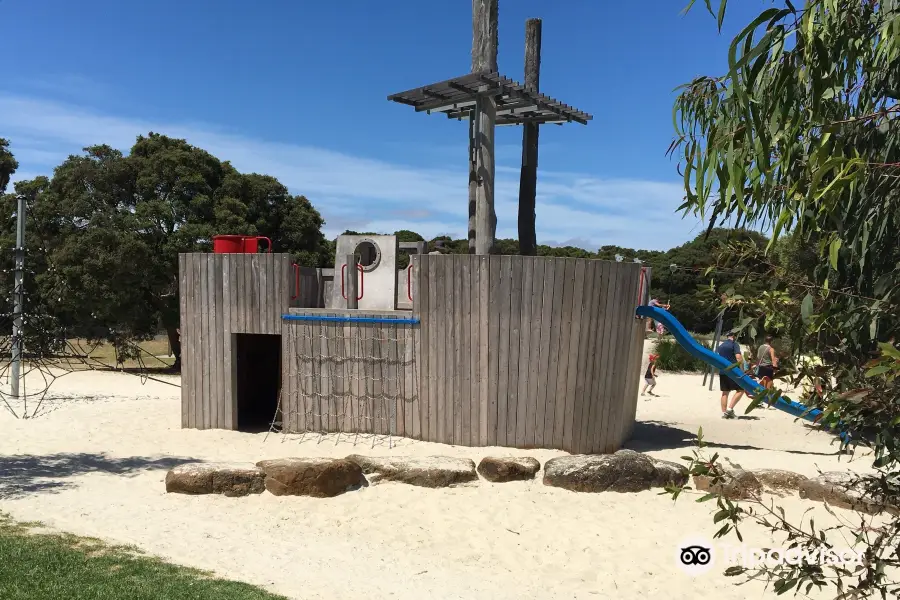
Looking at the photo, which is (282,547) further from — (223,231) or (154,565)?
(223,231)

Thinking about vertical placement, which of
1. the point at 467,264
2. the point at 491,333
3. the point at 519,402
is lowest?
the point at 519,402

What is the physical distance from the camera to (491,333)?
8.23 m

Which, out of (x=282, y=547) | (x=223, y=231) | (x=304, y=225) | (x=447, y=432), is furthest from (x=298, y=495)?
(x=304, y=225)

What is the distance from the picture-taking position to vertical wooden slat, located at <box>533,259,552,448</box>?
26.7 feet

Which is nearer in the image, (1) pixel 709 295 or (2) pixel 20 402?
(1) pixel 709 295

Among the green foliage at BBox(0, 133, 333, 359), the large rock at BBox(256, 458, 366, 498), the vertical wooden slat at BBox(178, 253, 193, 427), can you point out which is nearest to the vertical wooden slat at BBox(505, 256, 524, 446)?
the large rock at BBox(256, 458, 366, 498)

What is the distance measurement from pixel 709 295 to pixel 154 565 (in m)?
4.11

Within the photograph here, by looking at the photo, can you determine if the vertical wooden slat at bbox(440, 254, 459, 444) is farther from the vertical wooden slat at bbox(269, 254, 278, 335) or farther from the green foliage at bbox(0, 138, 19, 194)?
the green foliage at bbox(0, 138, 19, 194)

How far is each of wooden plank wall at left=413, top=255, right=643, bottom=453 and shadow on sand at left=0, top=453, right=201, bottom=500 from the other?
3.13 metres

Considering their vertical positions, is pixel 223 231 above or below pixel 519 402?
above

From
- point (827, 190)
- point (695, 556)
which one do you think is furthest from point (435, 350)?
point (827, 190)

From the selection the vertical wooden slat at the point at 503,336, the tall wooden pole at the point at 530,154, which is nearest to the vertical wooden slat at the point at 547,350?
the vertical wooden slat at the point at 503,336

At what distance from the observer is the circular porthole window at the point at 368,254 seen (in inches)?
398

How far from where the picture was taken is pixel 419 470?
7395mm
